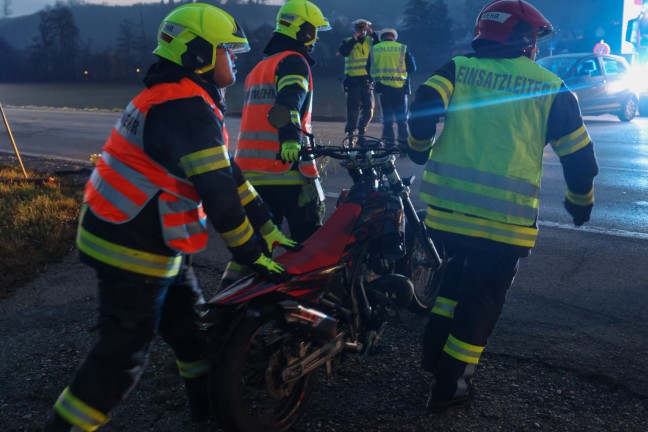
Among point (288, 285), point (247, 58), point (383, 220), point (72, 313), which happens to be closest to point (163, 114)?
point (288, 285)

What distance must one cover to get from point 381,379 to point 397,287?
0.49 meters

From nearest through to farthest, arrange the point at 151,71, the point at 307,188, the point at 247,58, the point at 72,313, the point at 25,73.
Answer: the point at 151,71 → the point at 307,188 → the point at 72,313 → the point at 247,58 → the point at 25,73

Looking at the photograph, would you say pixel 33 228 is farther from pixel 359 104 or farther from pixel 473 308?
pixel 359 104

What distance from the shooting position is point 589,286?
4.86m

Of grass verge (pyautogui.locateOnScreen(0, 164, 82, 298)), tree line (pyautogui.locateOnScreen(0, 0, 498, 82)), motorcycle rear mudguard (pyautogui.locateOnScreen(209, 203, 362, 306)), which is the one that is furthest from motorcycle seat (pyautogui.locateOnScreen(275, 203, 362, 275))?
tree line (pyautogui.locateOnScreen(0, 0, 498, 82))

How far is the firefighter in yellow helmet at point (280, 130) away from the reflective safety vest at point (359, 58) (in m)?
8.23

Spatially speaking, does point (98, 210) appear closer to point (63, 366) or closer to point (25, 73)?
point (63, 366)

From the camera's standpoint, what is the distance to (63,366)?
3678 mm

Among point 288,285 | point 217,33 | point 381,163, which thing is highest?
point 217,33

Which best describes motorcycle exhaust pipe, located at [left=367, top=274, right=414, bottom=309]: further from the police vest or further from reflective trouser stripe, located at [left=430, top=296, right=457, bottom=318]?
the police vest

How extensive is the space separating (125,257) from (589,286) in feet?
11.6

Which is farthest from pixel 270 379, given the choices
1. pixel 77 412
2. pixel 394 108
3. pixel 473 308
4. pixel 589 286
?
pixel 394 108

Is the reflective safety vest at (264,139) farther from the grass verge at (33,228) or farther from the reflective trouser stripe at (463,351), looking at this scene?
the grass verge at (33,228)

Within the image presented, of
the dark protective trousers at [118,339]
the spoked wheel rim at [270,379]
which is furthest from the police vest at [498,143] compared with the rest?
the dark protective trousers at [118,339]
